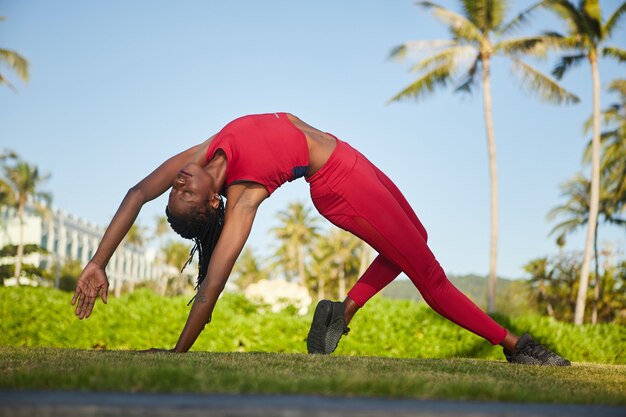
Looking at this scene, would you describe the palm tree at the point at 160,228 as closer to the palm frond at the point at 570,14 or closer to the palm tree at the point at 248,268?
the palm tree at the point at 248,268

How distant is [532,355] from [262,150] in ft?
7.11

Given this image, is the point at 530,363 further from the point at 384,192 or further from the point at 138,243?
the point at 138,243

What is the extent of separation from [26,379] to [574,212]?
1916 inches

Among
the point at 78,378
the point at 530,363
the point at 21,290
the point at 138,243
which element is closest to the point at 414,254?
the point at 530,363

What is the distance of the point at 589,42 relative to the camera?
81.0 feet

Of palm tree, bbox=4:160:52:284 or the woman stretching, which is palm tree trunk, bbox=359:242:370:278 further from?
the woman stretching

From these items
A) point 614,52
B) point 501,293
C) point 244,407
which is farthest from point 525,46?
point 501,293

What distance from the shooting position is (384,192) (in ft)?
13.2

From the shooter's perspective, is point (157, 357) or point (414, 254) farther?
point (414, 254)

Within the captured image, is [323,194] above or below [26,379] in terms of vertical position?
above

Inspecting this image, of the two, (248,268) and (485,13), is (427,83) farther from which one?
(248,268)

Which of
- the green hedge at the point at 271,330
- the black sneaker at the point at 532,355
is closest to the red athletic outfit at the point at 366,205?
the black sneaker at the point at 532,355

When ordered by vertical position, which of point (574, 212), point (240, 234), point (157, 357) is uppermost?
point (574, 212)

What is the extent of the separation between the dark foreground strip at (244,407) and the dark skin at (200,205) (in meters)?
1.59
